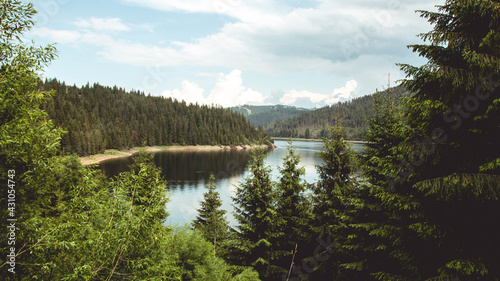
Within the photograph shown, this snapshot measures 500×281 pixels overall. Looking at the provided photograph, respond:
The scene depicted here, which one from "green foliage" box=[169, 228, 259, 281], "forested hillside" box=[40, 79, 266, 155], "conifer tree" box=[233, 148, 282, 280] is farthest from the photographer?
"forested hillside" box=[40, 79, 266, 155]

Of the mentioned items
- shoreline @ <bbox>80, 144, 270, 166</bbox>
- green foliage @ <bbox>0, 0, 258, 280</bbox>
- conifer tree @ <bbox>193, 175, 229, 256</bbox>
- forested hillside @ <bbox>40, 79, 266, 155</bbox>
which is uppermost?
forested hillside @ <bbox>40, 79, 266, 155</bbox>

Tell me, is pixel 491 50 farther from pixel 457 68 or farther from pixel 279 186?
pixel 279 186

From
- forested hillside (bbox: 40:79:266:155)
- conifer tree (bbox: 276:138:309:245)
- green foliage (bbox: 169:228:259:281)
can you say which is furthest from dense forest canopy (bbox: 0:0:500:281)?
forested hillside (bbox: 40:79:266:155)

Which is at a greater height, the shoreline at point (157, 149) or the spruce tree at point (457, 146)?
the spruce tree at point (457, 146)

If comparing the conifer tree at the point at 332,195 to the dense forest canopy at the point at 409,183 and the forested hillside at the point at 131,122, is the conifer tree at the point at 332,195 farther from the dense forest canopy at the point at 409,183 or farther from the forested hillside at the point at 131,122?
the forested hillside at the point at 131,122

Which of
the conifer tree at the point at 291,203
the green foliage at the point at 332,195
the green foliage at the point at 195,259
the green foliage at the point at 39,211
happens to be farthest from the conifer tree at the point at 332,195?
the green foliage at the point at 39,211

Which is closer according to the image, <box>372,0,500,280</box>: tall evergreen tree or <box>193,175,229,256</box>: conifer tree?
<box>372,0,500,280</box>: tall evergreen tree

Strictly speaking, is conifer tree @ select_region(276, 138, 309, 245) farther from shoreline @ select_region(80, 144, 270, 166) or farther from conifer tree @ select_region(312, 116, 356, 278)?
shoreline @ select_region(80, 144, 270, 166)

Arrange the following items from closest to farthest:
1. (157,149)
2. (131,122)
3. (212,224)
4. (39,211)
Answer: (39,211) → (212,224) → (157,149) → (131,122)

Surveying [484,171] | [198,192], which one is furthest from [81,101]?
[484,171]

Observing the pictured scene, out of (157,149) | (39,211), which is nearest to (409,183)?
(39,211)

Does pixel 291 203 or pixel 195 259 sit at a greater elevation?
pixel 291 203

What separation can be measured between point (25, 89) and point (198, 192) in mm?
47864

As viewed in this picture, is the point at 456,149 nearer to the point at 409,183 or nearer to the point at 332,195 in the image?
the point at 409,183
